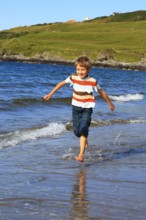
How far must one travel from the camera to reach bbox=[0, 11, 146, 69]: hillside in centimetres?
10825

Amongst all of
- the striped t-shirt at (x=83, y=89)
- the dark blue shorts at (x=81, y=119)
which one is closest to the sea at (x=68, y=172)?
the dark blue shorts at (x=81, y=119)

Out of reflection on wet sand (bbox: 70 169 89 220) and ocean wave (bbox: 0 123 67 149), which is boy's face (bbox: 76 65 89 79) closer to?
reflection on wet sand (bbox: 70 169 89 220)

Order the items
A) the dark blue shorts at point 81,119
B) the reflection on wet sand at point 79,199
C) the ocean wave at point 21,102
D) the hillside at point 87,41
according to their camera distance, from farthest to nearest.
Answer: the hillside at point 87,41 < the ocean wave at point 21,102 < the dark blue shorts at point 81,119 < the reflection on wet sand at point 79,199

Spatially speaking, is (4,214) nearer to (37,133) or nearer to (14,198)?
(14,198)

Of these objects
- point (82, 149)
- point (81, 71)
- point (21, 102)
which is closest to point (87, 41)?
point (21, 102)

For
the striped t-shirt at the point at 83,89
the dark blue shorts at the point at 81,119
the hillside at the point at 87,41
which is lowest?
the hillside at the point at 87,41

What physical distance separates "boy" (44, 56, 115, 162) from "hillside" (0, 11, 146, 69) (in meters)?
94.5

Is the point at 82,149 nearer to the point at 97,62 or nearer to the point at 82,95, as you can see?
the point at 82,95

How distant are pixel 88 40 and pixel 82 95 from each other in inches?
5039

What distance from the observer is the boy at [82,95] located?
8.85 metres

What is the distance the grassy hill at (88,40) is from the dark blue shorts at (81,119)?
94918 mm

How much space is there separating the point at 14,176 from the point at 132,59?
9876cm

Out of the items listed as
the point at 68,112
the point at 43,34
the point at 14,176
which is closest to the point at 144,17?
the point at 43,34

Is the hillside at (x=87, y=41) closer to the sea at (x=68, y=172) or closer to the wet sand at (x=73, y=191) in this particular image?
the sea at (x=68, y=172)
